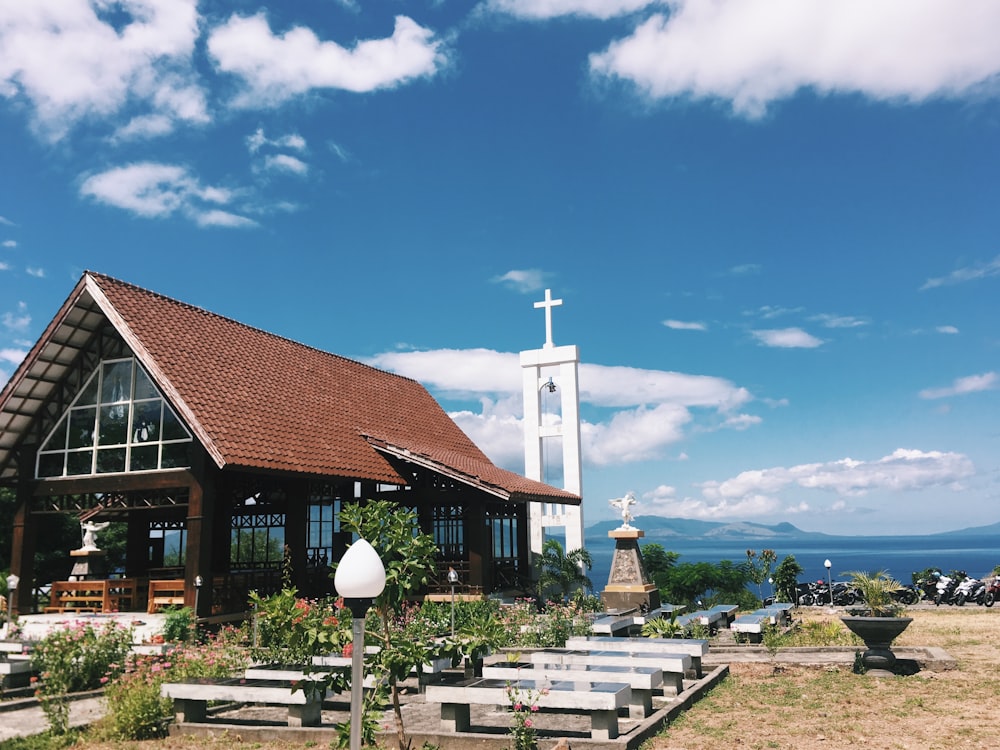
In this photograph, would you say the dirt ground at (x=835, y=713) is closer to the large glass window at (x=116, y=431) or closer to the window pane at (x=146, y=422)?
the large glass window at (x=116, y=431)

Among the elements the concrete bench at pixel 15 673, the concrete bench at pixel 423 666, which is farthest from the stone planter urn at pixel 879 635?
the concrete bench at pixel 15 673

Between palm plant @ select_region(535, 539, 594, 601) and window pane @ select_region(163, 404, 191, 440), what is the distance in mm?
11103

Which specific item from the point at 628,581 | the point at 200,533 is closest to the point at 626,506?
the point at 628,581

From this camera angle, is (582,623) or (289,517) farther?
(289,517)

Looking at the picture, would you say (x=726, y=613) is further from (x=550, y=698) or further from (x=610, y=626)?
(x=550, y=698)

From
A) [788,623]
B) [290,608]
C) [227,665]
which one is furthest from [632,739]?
[788,623]

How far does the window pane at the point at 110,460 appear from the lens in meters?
17.7

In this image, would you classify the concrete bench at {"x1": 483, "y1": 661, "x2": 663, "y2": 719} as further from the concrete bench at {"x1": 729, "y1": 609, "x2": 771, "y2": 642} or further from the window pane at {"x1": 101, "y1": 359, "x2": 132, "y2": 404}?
the window pane at {"x1": 101, "y1": 359, "x2": 132, "y2": 404}

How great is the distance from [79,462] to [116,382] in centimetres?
208

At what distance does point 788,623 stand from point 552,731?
432 inches

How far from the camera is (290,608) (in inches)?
384

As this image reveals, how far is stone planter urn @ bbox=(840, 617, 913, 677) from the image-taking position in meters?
11.9

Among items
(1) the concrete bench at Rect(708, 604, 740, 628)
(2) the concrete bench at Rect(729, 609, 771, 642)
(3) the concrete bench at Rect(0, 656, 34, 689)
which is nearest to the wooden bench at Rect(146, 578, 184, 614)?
(3) the concrete bench at Rect(0, 656, 34, 689)

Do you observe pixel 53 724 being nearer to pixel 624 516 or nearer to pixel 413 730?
pixel 413 730
